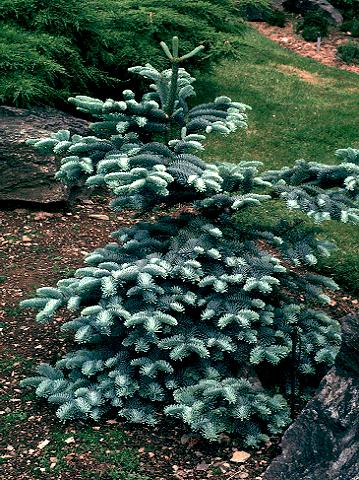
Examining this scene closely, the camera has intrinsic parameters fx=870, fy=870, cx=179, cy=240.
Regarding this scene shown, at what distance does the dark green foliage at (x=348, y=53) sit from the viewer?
12102 mm

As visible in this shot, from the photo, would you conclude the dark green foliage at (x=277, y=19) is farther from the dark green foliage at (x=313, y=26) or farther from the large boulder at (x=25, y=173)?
the large boulder at (x=25, y=173)

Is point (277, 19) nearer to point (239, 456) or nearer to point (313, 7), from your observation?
point (313, 7)

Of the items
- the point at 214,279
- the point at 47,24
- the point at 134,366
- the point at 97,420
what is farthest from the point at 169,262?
the point at 47,24

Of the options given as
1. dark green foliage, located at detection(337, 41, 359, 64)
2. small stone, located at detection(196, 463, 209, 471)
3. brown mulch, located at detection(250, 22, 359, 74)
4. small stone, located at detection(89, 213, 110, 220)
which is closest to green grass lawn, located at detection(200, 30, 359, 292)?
brown mulch, located at detection(250, 22, 359, 74)

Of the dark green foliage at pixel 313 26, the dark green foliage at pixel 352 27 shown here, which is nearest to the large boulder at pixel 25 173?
the dark green foliage at pixel 313 26

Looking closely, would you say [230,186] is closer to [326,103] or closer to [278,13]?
[326,103]

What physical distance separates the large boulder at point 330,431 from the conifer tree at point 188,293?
369mm

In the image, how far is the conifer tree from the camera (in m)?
4.47

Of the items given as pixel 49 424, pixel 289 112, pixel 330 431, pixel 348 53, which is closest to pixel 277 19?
pixel 348 53

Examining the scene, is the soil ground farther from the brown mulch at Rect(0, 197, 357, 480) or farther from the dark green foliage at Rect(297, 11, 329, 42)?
the dark green foliage at Rect(297, 11, 329, 42)

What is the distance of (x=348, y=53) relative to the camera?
477 inches

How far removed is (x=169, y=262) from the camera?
4.71m

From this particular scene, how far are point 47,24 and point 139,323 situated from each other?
4.33 meters

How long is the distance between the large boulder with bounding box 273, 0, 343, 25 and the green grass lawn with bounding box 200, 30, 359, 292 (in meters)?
1.56
